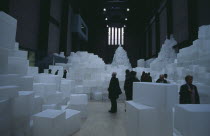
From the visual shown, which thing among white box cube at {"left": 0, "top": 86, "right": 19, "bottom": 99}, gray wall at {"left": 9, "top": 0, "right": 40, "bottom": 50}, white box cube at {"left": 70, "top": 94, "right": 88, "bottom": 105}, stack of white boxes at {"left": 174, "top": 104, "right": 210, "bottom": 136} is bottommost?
white box cube at {"left": 70, "top": 94, "right": 88, "bottom": 105}

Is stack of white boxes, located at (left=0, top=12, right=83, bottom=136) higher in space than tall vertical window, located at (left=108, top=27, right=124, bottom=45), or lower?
lower

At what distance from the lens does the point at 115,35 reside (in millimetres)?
26812

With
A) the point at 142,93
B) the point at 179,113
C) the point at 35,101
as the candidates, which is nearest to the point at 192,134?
the point at 179,113

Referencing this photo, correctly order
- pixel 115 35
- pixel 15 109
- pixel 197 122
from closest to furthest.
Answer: pixel 197 122, pixel 15 109, pixel 115 35

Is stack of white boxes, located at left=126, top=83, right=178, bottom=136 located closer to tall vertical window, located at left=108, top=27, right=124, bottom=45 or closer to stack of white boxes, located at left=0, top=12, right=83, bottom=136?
stack of white boxes, located at left=0, top=12, right=83, bottom=136

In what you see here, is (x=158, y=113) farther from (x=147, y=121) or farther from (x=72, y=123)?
(x=72, y=123)

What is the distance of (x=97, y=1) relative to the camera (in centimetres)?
1942

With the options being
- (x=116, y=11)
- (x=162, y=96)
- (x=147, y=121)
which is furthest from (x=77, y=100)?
(x=116, y=11)

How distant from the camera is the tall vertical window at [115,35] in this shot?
2670cm

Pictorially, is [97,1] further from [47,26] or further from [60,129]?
[60,129]

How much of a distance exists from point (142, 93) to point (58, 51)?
44.3 feet

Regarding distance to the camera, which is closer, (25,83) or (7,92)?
(7,92)

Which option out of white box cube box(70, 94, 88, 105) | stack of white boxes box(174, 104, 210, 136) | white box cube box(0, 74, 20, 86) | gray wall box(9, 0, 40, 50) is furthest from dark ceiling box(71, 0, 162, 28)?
stack of white boxes box(174, 104, 210, 136)

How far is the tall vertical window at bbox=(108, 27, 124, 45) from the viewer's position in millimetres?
26703
